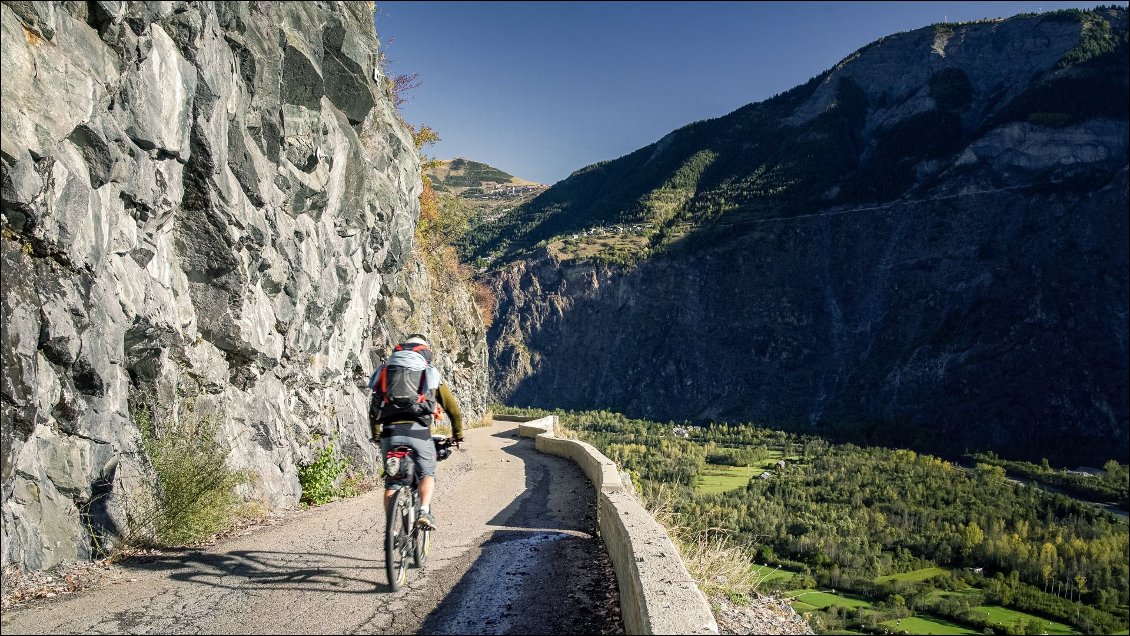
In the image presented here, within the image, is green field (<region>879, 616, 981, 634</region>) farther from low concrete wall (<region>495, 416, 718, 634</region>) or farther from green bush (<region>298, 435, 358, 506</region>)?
low concrete wall (<region>495, 416, 718, 634</region>)

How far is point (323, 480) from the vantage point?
1150 cm

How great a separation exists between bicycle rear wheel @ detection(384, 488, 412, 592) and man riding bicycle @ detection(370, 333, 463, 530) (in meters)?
0.11

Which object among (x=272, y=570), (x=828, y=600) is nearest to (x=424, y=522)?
(x=272, y=570)

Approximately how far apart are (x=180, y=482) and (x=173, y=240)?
377cm

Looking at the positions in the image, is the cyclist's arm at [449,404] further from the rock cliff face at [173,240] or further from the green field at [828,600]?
the green field at [828,600]

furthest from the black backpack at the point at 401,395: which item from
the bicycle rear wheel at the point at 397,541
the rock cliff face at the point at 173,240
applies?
the rock cliff face at the point at 173,240

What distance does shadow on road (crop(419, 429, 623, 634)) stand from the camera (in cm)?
485

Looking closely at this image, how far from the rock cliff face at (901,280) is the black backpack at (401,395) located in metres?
111

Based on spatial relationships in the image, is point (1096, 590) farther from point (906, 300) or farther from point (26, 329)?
point (26, 329)

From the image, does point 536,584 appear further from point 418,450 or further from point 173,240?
point 173,240

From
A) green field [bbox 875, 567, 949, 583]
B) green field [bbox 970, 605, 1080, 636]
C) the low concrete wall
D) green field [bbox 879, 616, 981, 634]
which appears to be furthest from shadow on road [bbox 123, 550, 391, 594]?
green field [bbox 875, 567, 949, 583]

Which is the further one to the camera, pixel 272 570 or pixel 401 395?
pixel 272 570

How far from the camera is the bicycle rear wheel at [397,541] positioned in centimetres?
534

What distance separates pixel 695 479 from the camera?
83.2 m
